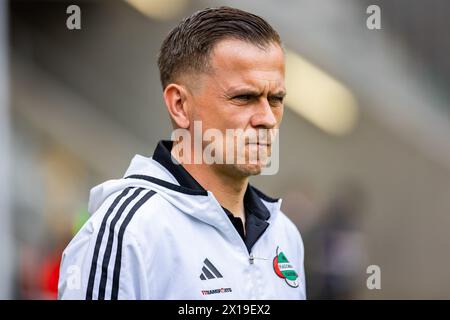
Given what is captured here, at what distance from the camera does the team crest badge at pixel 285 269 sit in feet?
7.26

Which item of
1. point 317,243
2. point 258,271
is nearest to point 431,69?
point 317,243

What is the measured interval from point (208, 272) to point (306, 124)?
5.21 metres

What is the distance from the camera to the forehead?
78.8 inches

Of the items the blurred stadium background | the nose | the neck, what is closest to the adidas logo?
the neck

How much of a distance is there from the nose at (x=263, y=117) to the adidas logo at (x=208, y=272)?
17.2 inches

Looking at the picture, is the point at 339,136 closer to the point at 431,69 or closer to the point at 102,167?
the point at 431,69

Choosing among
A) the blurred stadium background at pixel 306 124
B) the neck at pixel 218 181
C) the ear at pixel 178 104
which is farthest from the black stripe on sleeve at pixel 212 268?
the blurred stadium background at pixel 306 124

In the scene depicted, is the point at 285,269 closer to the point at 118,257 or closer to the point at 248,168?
the point at 248,168

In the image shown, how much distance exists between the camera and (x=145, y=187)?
6.63 feet

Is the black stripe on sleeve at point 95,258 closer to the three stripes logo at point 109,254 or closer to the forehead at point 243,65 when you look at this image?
the three stripes logo at point 109,254

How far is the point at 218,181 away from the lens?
2113 mm
